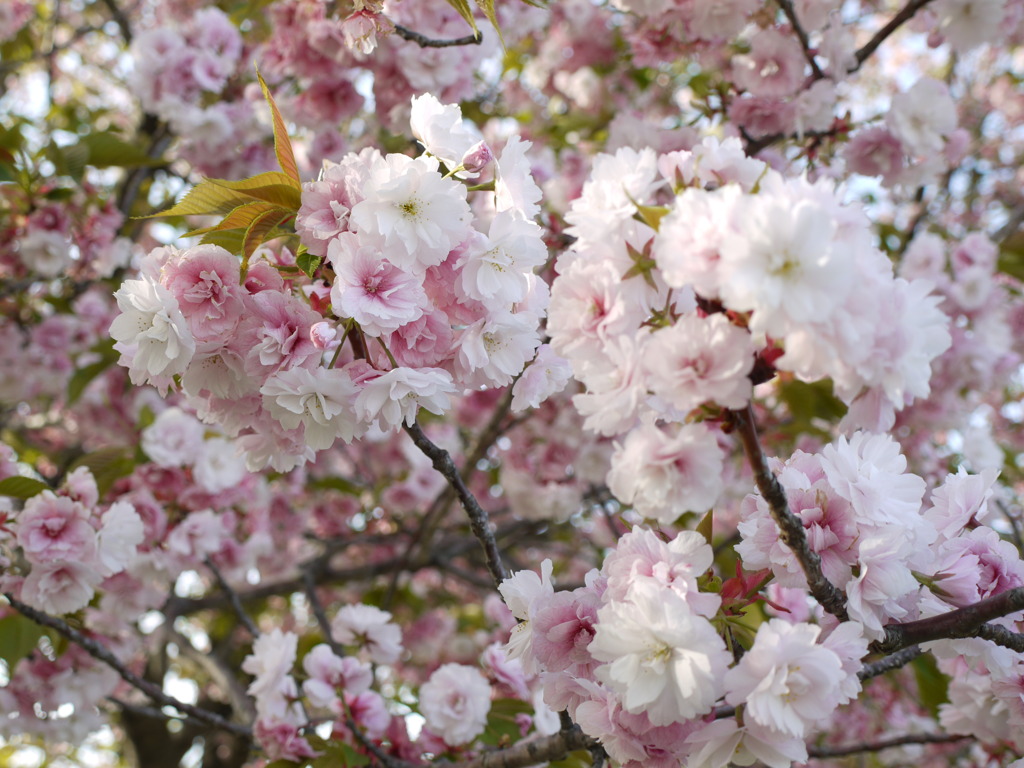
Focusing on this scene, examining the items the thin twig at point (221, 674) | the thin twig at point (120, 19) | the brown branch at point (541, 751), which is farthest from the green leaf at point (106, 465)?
the thin twig at point (120, 19)

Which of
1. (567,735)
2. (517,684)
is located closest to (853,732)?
(517,684)

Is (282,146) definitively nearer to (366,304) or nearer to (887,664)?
(366,304)

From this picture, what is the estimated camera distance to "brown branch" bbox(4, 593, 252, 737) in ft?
5.49

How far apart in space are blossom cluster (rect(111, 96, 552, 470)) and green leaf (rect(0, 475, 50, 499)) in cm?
76

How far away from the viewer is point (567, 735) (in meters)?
1.25

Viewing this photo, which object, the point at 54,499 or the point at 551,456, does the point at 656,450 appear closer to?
the point at 54,499

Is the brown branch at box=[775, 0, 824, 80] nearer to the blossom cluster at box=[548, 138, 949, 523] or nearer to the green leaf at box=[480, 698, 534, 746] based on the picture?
the blossom cluster at box=[548, 138, 949, 523]

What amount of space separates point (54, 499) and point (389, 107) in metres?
1.53

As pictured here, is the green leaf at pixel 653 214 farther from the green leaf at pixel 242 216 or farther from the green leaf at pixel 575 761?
the green leaf at pixel 575 761

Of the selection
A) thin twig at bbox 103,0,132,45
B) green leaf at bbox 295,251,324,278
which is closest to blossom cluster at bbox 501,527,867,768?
green leaf at bbox 295,251,324,278

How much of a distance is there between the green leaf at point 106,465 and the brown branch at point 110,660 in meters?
0.56

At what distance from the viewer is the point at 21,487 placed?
169 centimetres

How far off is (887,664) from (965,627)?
0.32m

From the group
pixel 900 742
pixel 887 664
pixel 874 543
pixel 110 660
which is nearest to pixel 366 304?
pixel 874 543
